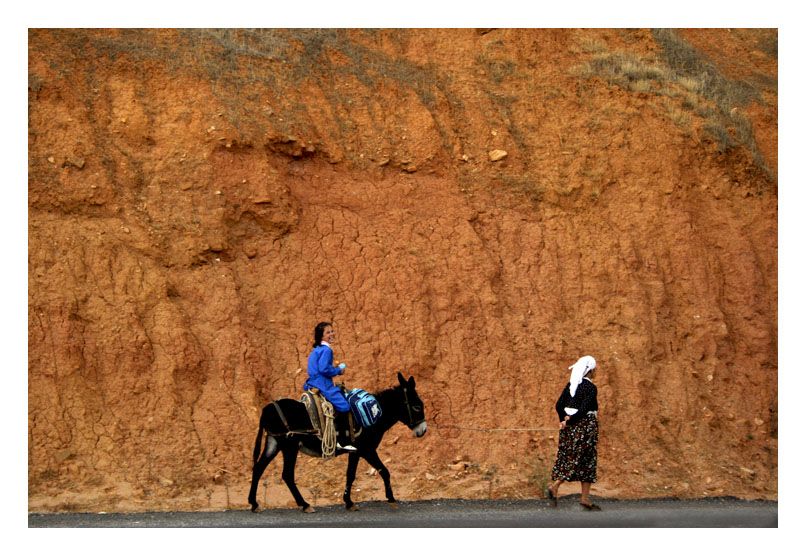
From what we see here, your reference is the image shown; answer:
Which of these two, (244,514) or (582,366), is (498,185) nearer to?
(582,366)

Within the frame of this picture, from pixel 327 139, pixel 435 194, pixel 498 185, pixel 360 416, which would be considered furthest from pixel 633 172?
pixel 360 416

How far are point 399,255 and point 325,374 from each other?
4.65 meters

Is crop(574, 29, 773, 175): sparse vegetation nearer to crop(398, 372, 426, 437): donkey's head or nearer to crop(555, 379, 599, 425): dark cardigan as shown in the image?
crop(555, 379, 599, 425): dark cardigan

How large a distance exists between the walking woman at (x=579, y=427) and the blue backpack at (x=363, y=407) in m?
2.39

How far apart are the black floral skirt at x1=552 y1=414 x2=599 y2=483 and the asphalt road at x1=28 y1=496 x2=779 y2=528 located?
0.48 meters

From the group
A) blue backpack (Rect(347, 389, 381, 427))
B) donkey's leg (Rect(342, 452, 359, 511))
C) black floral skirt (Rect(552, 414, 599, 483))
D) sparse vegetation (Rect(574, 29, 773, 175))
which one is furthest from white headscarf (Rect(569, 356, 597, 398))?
sparse vegetation (Rect(574, 29, 773, 175))

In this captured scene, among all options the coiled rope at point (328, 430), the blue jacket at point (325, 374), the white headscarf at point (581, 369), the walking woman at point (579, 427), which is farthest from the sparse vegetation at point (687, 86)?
the coiled rope at point (328, 430)

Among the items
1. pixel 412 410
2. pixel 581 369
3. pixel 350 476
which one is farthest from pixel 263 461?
pixel 581 369

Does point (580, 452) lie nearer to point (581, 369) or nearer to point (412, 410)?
point (581, 369)

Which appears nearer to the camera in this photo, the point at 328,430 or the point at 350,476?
the point at 328,430

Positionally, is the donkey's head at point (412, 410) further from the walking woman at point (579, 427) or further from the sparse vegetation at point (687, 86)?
the sparse vegetation at point (687, 86)

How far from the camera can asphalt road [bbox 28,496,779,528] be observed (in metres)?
12.1

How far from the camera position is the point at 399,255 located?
55.3 feet

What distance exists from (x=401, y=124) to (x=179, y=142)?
3.89 metres
